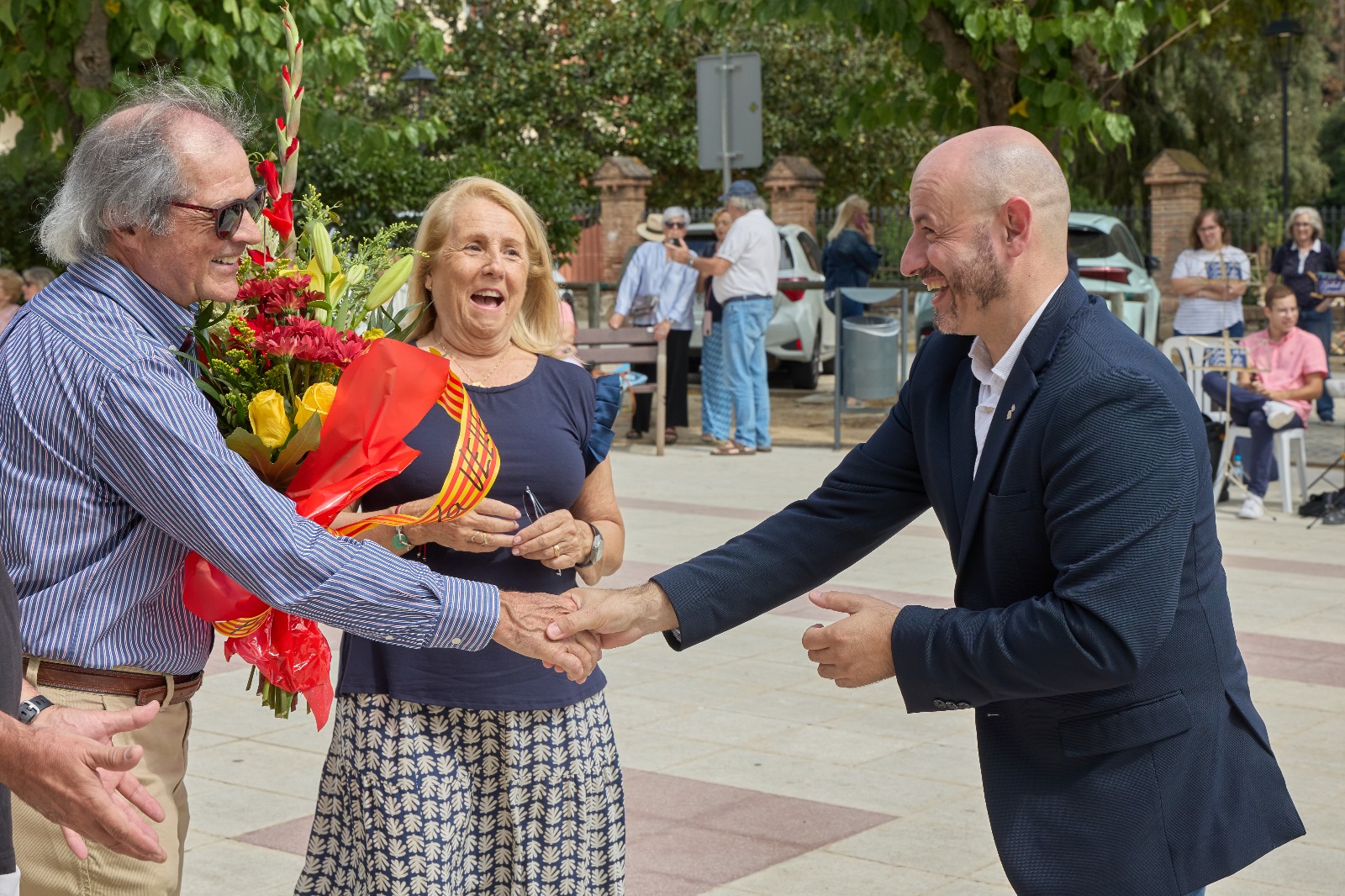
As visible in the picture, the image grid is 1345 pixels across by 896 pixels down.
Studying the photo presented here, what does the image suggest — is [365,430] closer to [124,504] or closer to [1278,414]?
[124,504]

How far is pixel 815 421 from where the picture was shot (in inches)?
653

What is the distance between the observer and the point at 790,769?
5.59 metres

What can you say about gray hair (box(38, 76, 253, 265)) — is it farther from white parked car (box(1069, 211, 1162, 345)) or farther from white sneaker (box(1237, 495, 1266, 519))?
white parked car (box(1069, 211, 1162, 345))

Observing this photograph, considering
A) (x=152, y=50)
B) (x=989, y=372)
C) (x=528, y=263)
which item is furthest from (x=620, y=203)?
(x=989, y=372)

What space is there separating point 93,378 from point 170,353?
18 centimetres

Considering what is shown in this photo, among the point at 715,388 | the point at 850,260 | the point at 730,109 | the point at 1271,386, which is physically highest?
the point at 730,109

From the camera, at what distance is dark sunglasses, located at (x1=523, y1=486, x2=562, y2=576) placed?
3.61 metres

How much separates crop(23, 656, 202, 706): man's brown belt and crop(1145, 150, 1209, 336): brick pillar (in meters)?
22.9

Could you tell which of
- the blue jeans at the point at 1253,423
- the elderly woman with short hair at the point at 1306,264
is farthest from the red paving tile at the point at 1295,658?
the elderly woman with short hair at the point at 1306,264

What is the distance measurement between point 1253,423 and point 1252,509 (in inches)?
24.0

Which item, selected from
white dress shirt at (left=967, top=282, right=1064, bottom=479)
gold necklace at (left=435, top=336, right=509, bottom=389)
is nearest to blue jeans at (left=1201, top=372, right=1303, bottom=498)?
gold necklace at (left=435, top=336, right=509, bottom=389)

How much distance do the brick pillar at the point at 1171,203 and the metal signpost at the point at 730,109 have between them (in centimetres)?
1084

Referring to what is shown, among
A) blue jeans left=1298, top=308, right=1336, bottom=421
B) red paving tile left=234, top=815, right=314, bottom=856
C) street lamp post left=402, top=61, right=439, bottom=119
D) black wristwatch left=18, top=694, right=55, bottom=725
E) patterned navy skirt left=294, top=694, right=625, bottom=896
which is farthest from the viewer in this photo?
street lamp post left=402, top=61, right=439, bottom=119

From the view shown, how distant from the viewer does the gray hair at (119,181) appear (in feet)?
8.95
